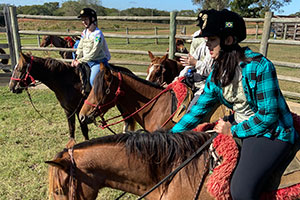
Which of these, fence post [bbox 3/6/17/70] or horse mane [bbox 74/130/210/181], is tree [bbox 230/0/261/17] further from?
horse mane [bbox 74/130/210/181]

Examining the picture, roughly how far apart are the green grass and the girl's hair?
253 centimetres

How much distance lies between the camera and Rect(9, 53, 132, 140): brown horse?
504 cm

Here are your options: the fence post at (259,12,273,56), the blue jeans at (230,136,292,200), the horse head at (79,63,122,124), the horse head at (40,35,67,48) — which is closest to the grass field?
the blue jeans at (230,136,292,200)

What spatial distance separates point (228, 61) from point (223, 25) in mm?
260

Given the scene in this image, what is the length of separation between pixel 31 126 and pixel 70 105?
1.59 meters

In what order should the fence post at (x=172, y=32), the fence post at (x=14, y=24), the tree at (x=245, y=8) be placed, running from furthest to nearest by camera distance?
1. the tree at (x=245, y=8)
2. the fence post at (x=14, y=24)
3. the fence post at (x=172, y=32)

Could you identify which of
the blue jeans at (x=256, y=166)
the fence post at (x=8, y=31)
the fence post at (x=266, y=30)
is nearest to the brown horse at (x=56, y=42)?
the fence post at (x=8, y=31)

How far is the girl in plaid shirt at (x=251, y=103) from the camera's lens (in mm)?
1753

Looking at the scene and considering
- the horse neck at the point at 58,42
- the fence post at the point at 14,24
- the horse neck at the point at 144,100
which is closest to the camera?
the horse neck at the point at 144,100

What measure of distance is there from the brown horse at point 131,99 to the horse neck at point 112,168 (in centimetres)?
170

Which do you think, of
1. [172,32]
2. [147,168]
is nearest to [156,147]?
[147,168]

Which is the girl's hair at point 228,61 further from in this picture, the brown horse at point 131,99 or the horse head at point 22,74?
the horse head at point 22,74

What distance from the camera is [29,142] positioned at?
5293mm

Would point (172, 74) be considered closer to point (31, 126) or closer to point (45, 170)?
point (45, 170)
